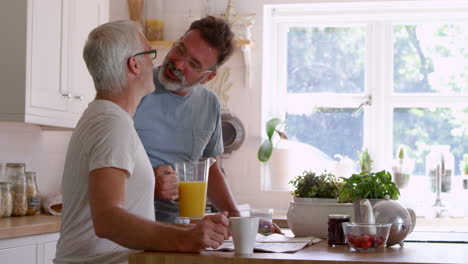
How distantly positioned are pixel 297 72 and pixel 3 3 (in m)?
2.44

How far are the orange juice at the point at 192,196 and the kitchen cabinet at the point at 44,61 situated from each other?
1.73m

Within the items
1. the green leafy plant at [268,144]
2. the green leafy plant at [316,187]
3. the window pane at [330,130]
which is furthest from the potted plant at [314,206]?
the window pane at [330,130]

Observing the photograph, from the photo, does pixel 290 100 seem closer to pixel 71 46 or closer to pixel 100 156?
pixel 71 46

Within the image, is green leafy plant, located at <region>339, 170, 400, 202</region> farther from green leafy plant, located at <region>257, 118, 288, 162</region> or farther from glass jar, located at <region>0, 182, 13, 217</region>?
green leafy plant, located at <region>257, 118, 288, 162</region>

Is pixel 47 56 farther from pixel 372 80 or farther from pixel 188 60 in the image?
pixel 372 80

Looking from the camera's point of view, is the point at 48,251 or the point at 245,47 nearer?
the point at 48,251

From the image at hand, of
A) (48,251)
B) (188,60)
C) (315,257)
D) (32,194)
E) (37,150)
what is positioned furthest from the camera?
(37,150)

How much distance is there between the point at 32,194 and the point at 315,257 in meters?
2.62

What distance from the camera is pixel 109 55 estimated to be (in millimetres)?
1958

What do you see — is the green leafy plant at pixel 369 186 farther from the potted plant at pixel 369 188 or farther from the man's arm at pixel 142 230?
the man's arm at pixel 142 230

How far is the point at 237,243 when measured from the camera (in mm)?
1704

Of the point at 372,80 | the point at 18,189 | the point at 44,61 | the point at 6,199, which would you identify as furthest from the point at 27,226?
the point at 372,80

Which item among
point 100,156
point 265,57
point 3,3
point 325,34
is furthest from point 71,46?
point 100,156

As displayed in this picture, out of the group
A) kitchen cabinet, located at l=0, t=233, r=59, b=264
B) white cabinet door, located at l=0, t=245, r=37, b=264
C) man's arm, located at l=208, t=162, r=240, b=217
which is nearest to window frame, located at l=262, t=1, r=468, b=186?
kitchen cabinet, located at l=0, t=233, r=59, b=264
